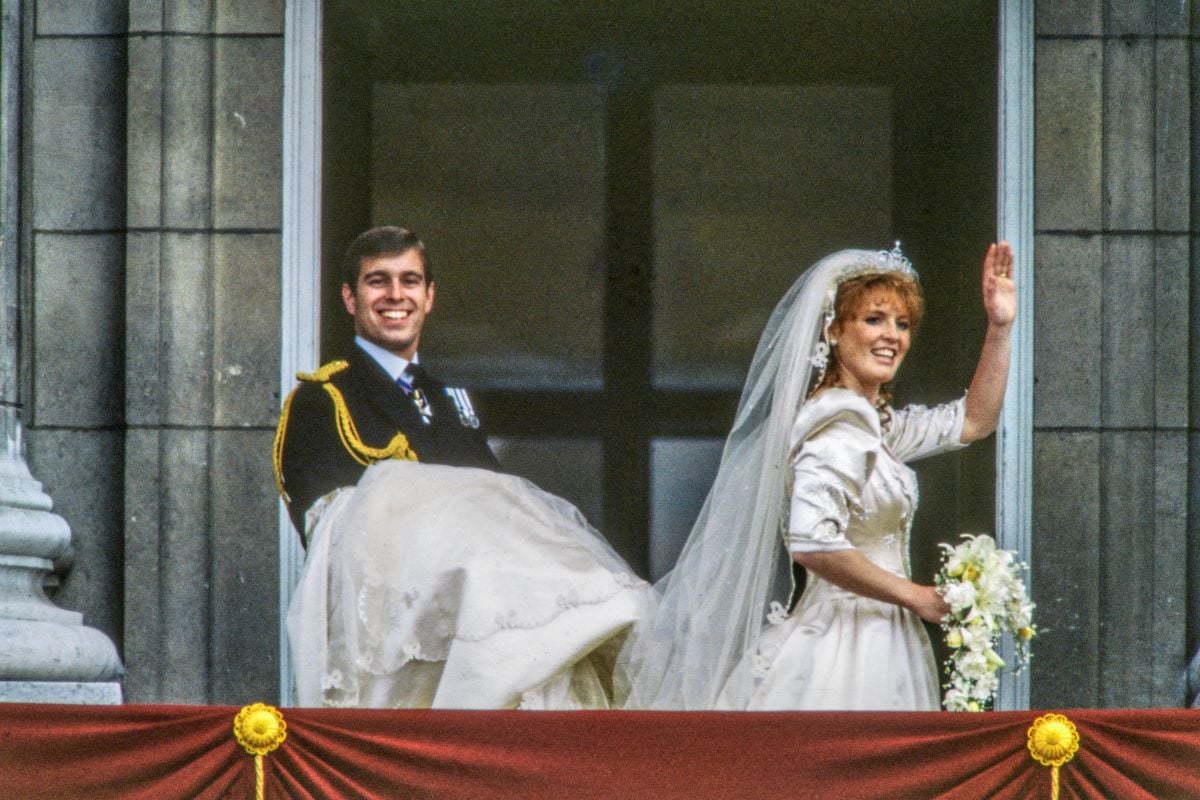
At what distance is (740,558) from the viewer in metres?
6.54

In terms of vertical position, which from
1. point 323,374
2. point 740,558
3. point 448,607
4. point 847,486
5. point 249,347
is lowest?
point 448,607

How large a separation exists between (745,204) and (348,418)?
2753mm

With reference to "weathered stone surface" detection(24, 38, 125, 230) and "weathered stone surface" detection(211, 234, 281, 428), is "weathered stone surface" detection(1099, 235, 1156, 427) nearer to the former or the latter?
"weathered stone surface" detection(211, 234, 281, 428)

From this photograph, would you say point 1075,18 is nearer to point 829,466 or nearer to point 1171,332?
point 1171,332

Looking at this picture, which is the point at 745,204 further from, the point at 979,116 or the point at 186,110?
the point at 186,110

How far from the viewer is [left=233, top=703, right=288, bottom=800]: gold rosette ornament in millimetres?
6078

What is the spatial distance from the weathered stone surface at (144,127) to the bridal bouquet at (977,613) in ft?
9.75

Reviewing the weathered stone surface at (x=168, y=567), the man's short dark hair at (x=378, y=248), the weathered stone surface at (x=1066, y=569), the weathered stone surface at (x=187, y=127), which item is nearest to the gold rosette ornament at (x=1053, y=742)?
the weathered stone surface at (x=1066, y=569)

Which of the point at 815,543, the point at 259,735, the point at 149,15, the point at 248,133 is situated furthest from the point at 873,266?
the point at 149,15

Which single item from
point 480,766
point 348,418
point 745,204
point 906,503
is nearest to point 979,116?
point 745,204

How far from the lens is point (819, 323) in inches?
260

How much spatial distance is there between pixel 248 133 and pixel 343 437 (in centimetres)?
143

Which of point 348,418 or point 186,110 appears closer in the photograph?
point 348,418

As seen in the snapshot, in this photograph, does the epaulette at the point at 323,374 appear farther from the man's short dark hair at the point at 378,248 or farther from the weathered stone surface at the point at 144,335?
the weathered stone surface at the point at 144,335
